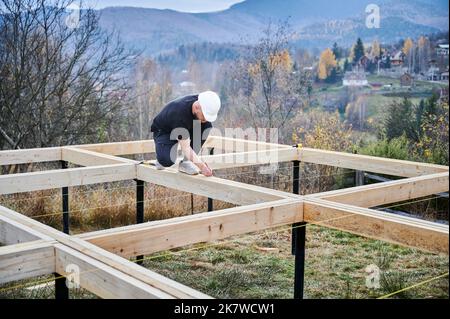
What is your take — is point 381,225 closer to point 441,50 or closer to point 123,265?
point 123,265

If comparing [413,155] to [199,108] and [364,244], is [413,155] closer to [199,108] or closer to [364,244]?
[364,244]

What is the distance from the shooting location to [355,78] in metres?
10.9

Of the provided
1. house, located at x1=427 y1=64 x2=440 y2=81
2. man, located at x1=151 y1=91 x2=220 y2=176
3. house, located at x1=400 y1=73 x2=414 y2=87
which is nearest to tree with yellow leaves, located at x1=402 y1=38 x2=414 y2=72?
house, located at x1=400 y1=73 x2=414 y2=87

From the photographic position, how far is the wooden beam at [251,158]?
17.7ft

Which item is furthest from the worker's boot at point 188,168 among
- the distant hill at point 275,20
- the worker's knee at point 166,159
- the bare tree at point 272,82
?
the bare tree at point 272,82

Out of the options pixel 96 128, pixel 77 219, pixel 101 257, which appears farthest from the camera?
pixel 96 128

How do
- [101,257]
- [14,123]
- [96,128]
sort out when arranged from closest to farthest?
1. [101,257]
2. [14,123]
3. [96,128]

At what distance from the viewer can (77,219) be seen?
677cm

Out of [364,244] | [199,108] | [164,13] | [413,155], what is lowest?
[364,244]

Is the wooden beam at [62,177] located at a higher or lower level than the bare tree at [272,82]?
lower

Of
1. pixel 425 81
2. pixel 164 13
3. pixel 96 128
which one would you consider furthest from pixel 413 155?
pixel 164 13

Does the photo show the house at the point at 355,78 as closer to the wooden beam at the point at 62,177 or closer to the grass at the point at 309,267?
the grass at the point at 309,267

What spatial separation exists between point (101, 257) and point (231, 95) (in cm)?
885

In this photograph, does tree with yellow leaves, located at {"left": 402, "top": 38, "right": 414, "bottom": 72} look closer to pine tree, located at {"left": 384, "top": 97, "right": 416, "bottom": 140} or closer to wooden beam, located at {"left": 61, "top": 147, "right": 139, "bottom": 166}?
pine tree, located at {"left": 384, "top": 97, "right": 416, "bottom": 140}
